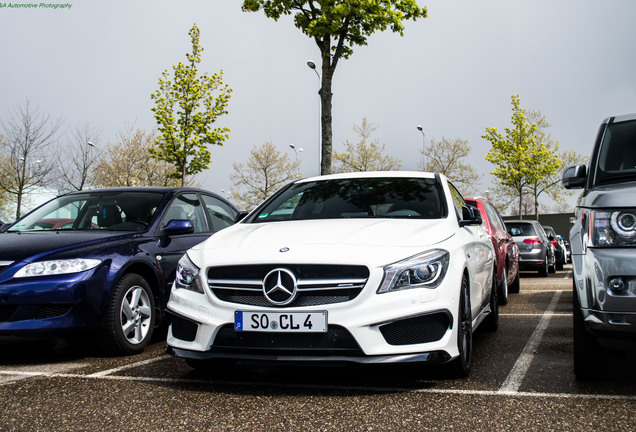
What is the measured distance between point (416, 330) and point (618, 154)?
2094mm

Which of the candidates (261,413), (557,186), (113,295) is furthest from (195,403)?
(557,186)

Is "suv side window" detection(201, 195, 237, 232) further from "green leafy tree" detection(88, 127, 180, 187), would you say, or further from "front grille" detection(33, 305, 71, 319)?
"green leafy tree" detection(88, 127, 180, 187)

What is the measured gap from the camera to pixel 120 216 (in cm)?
639

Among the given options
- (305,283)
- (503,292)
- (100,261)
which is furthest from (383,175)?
(503,292)

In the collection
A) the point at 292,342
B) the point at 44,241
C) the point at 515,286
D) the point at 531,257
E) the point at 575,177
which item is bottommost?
the point at 515,286

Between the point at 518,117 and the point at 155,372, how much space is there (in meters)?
40.2

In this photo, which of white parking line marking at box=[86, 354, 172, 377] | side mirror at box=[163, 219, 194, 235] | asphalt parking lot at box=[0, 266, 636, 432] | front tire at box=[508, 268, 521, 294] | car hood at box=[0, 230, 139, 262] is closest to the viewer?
asphalt parking lot at box=[0, 266, 636, 432]

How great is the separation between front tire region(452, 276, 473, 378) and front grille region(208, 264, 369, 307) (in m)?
0.75

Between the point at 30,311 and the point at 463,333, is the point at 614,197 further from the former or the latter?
the point at 30,311

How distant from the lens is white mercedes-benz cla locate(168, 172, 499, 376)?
3.72 metres

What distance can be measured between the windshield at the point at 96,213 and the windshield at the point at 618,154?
408 cm

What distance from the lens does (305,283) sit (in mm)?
3801

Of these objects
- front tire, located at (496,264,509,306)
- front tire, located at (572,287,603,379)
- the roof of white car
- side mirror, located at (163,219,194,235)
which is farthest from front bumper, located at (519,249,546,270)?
front tire, located at (572,287,603,379)

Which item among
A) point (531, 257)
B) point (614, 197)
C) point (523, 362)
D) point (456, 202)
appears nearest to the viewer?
point (614, 197)
